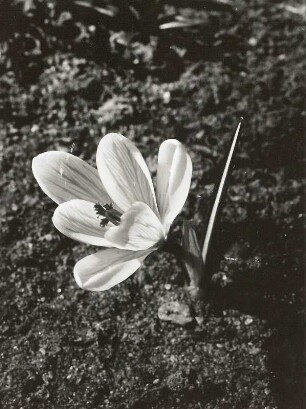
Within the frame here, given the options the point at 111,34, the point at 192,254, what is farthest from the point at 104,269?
the point at 111,34

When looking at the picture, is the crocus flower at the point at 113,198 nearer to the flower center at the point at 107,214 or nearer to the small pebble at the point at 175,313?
the flower center at the point at 107,214

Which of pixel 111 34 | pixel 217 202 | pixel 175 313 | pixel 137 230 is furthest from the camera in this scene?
pixel 111 34

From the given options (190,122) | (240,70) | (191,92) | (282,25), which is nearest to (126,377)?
(190,122)

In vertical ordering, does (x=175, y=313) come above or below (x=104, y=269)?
below

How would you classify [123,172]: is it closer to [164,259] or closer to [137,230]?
[137,230]

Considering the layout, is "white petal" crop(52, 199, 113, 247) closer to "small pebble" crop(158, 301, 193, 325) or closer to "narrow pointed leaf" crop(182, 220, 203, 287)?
"narrow pointed leaf" crop(182, 220, 203, 287)

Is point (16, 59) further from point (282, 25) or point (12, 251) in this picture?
point (282, 25)
